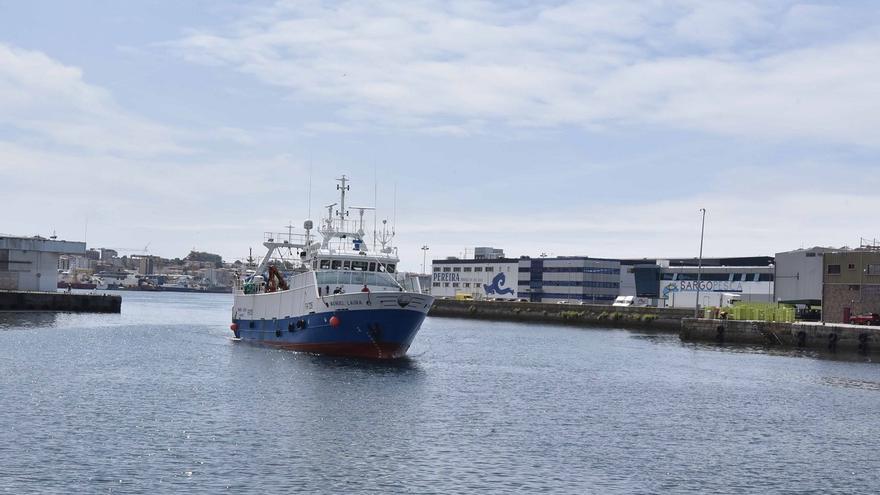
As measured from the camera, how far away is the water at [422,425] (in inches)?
1208

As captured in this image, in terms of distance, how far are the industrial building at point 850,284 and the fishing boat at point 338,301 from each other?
52.8 meters

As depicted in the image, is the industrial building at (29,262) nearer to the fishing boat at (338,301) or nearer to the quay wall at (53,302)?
the quay wall at (53,302)

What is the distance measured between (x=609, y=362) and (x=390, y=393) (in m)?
29.4

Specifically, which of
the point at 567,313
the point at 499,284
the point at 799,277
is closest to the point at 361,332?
the point at 799,277

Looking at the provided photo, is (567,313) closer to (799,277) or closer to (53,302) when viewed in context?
(799,277)

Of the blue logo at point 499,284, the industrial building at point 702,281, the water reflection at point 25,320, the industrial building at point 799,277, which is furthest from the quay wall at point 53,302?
the industrial building at point 799,277

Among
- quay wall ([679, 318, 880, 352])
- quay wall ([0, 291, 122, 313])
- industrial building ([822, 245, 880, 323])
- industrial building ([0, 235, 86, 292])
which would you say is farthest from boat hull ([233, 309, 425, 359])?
industrial building ([0, 235, 86, 292])

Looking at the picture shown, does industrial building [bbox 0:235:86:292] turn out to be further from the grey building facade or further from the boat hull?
the grey building facade

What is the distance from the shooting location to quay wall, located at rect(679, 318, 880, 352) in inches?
3465

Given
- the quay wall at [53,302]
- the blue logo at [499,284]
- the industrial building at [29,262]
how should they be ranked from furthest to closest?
1. the blue logo at [499,284]
2. the industrial building at [29,262]
3. the quay wall at [53,302]

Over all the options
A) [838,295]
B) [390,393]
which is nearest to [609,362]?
[390,393]

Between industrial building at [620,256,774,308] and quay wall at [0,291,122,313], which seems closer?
quay wall at [0,291,122,313]

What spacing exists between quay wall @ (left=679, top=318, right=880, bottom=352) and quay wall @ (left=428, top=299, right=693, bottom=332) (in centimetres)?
3283

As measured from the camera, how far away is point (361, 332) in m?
63.6
